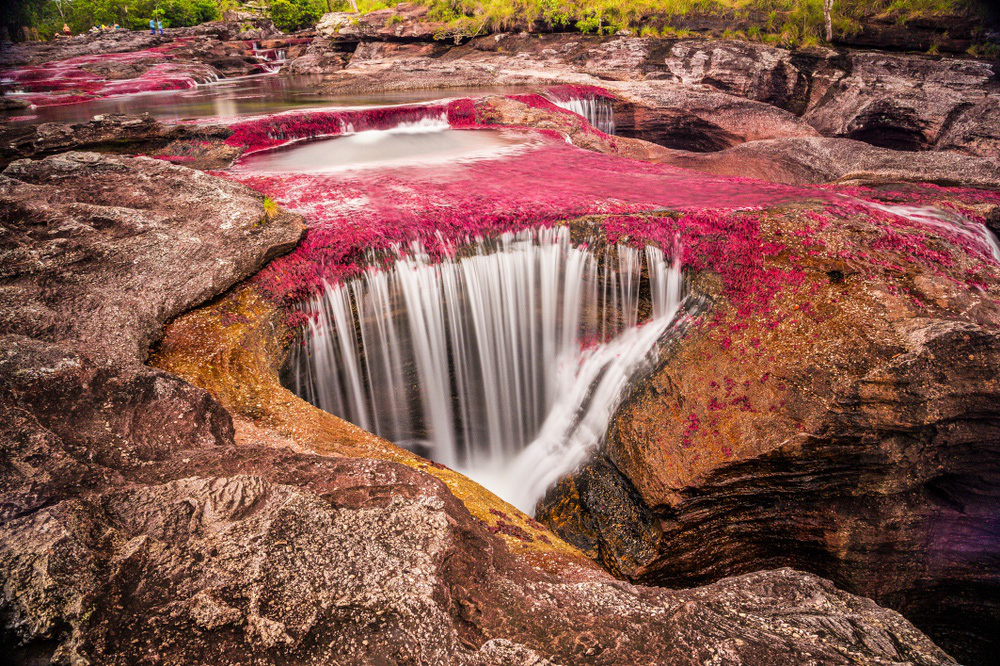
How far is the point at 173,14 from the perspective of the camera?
146 feet

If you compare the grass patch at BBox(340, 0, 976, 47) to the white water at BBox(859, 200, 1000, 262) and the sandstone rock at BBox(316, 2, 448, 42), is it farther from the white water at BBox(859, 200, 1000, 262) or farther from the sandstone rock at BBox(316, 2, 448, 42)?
the white water at BBox(859, 200, 1000, 262)

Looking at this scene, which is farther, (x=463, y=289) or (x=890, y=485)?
(x=463, y=289)

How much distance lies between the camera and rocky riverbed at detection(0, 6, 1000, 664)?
2051 millimetres

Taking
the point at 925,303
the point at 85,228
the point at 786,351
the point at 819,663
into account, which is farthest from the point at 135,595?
the point at 925,303

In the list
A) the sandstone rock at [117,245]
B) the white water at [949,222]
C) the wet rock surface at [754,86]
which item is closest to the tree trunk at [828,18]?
the wet rock surface at [754,86]

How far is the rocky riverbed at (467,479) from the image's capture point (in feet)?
6.73

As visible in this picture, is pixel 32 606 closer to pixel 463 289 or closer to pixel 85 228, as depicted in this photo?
pixel 85 228

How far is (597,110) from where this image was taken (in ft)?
51.0

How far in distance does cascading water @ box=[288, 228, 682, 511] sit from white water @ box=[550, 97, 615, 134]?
10.9m

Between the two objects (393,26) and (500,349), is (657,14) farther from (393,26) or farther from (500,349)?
(500,349)

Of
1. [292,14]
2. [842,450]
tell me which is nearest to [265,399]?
[842,450]

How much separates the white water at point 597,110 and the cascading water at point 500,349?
10921 millimetres

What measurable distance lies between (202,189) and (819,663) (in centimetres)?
643

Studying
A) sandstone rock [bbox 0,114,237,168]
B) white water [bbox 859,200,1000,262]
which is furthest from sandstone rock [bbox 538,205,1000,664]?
sandstone rock [bbox 0,114,237,168]
